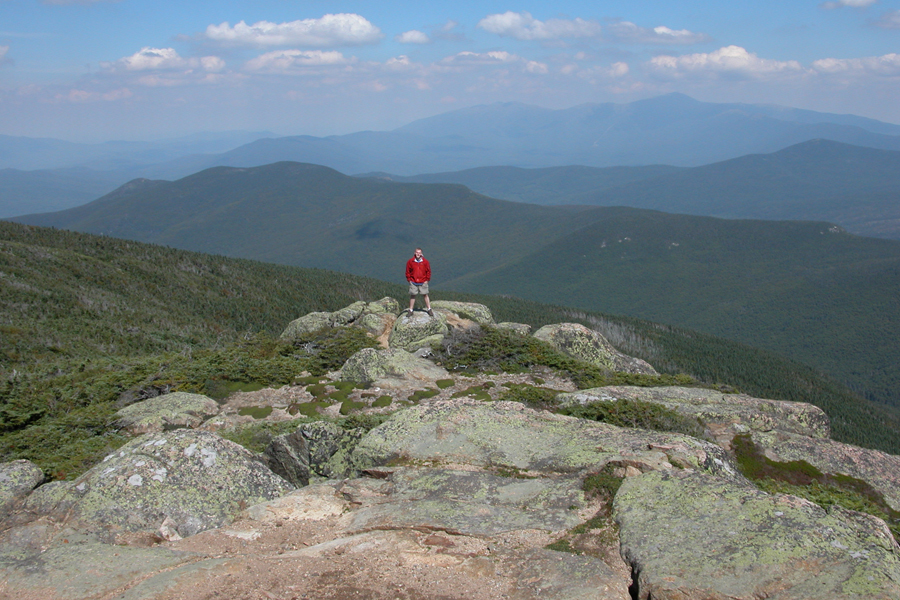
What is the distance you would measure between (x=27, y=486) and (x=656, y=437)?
11.4m

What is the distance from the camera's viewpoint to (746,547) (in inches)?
263

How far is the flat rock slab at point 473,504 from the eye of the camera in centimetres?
778

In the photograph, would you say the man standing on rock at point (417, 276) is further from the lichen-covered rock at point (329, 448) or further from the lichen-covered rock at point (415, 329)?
the lichen-covered rock at point (329, 448)

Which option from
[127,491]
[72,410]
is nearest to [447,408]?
[127,491]

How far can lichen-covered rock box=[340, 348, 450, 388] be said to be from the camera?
56.2ft

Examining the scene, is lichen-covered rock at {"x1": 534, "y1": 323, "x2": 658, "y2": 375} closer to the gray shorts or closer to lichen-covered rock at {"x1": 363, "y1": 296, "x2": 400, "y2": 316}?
the gray shorts

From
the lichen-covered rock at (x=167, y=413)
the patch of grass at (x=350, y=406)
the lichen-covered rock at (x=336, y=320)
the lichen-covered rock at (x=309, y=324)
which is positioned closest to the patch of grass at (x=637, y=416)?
the patch of grass at (x=350, y=406)

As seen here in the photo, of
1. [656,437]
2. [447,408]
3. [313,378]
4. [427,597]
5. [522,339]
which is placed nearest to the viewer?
[427,597]

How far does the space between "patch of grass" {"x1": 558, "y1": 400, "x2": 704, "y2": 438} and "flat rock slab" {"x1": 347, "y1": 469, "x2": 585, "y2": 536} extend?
4542 millimetres

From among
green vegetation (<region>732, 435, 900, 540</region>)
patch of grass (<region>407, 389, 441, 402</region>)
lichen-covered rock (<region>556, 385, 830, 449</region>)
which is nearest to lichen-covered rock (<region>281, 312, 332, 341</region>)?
patch of grass (<region>407, 389, 441, 402</region>)

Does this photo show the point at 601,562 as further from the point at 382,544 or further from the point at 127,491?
the point at 127,491

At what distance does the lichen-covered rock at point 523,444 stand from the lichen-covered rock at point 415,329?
34.3 feet

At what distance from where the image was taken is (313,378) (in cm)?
1802

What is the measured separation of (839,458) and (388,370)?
12.3 metres
